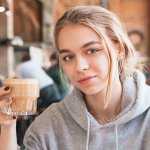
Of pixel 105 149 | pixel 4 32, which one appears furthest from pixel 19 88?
pixel 4 32

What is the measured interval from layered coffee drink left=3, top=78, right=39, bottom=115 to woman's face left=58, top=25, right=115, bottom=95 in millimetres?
175

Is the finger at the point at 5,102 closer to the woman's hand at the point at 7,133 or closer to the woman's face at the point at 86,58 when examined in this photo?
the woman's hand at the point at 7,133

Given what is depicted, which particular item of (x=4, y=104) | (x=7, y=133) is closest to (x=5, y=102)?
(x=4, y=104)

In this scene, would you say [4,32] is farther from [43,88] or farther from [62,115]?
[62,115]

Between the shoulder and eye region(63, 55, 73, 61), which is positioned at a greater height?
eye region(63, 55, 73, 61)

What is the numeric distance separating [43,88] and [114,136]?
1856mm

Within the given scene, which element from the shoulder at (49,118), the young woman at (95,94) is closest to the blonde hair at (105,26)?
the young woman at (95,94)

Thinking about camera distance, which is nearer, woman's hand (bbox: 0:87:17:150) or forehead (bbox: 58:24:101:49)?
forehead (bbox: 58:24:101:49)

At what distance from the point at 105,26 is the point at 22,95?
415mm

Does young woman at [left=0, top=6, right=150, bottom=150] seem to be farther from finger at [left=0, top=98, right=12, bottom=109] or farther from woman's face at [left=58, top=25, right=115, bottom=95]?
finger at [left=0, top=98, right=12, bottom=109]

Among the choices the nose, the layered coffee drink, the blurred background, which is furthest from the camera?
the blurred background

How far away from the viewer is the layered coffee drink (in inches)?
56.6

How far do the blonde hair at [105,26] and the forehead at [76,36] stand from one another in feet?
0.05

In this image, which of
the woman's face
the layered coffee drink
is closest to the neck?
the woman's face
